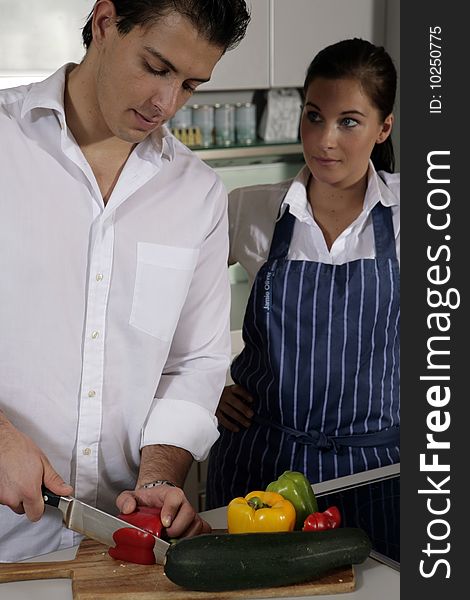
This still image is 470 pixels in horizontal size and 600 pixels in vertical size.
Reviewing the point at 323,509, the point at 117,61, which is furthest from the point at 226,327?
the point at 117,61

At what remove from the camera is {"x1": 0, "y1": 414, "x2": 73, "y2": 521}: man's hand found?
132 centimetres

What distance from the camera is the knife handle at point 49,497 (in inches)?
51.7

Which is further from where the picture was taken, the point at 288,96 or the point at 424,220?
the point at 288,96

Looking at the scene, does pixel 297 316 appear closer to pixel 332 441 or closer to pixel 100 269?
pixel 332 441

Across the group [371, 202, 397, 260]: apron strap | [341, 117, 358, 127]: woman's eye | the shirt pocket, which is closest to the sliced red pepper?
the shirt pocket

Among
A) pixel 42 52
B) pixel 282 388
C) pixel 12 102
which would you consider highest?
pixel 42 52

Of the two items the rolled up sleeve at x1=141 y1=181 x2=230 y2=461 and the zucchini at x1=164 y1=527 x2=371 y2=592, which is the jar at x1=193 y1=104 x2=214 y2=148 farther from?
the zucchini at x1=164 y1=527 x2=371 y2=592

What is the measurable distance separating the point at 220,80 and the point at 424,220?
1938 millimetres

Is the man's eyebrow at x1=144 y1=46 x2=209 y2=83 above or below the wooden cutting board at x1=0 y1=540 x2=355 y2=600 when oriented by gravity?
above

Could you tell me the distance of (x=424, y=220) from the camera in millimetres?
1252

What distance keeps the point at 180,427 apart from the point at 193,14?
0.68 m

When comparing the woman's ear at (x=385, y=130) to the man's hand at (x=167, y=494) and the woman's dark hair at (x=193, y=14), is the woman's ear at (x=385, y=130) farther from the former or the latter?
the man's hand at (x=167, y=494)

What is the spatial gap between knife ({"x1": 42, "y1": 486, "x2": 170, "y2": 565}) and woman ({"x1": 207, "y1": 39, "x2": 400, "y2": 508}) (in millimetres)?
636

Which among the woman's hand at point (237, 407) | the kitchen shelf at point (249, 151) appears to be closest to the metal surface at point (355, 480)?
the woman's hand at point (237, 407)
